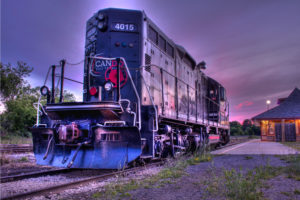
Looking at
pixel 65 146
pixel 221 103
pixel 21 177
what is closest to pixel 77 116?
pixel 65 146

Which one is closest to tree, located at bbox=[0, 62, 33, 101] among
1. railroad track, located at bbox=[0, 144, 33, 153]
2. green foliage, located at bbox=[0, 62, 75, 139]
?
green foliage, located at bbox=[0, 62, 75, 139]

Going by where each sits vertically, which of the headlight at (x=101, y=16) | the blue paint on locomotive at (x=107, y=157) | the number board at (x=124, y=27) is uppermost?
the headlight at (x=101, y=16)

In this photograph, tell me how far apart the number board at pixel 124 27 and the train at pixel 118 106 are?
0.5 inches

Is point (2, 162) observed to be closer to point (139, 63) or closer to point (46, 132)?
point (46, 132)

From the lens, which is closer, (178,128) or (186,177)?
(186,177)

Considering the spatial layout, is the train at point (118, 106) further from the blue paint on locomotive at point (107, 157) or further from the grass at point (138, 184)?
the grass at point (138, 184)

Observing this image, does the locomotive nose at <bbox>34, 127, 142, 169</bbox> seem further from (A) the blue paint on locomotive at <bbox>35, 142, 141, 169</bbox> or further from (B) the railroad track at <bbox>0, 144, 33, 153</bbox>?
(B) the railroad track at <bbox>0, 144, 33, 153</bbox>

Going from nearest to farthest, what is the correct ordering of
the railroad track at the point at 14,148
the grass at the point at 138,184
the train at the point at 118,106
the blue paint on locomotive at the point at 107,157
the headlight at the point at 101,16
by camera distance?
the grass at the point at 138,184, the blue paint on locomotive at the point at 107,157, the train at the point at 118,106, the headlight at the point at 101,16, the railroad track at the point at 14,148

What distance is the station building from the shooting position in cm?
1964

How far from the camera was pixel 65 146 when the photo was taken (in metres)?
4.96

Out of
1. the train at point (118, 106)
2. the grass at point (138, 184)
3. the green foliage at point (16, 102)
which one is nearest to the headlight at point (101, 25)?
the train at point (118, 106)

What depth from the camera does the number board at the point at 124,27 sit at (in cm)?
615

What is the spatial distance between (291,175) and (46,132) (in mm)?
4942

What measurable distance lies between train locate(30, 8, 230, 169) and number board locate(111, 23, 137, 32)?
1 centimetres
